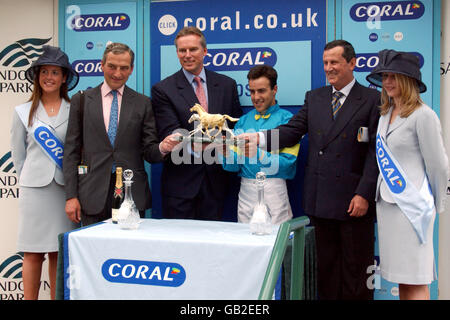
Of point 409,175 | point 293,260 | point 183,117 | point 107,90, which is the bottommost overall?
point 293,260

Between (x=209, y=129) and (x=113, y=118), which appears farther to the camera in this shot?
(x=113, y=118)

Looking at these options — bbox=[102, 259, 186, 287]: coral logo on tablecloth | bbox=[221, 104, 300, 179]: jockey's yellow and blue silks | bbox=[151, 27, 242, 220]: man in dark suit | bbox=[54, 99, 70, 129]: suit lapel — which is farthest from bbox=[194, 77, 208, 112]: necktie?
bbox=[102, 259, 186, 287]: coral logo on tablecloth

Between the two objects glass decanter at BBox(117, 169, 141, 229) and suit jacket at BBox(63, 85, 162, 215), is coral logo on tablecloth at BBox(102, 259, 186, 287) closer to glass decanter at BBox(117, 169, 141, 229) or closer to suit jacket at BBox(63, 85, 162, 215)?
glass decanter at BBox(117, 169, 141, 229)

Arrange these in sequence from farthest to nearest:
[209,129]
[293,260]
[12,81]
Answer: [12,81] → [209,129] → [293,260]

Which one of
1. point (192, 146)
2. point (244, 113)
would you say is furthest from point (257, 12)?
point (192, 146)

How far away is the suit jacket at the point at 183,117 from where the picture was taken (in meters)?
3.11

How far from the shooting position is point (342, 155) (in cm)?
285

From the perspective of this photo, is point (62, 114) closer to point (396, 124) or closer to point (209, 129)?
point (209, 129)

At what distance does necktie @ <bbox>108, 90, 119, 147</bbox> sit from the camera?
117 inches

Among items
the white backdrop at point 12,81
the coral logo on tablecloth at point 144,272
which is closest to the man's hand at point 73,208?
the coral logo on tablecloth at point 144,272

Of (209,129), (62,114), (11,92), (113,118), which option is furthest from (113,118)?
(11,92)

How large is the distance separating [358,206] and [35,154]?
6.59ft

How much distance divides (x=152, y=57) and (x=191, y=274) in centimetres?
205

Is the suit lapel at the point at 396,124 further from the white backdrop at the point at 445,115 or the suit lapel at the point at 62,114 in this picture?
the suit lapel at the point at 62,114
